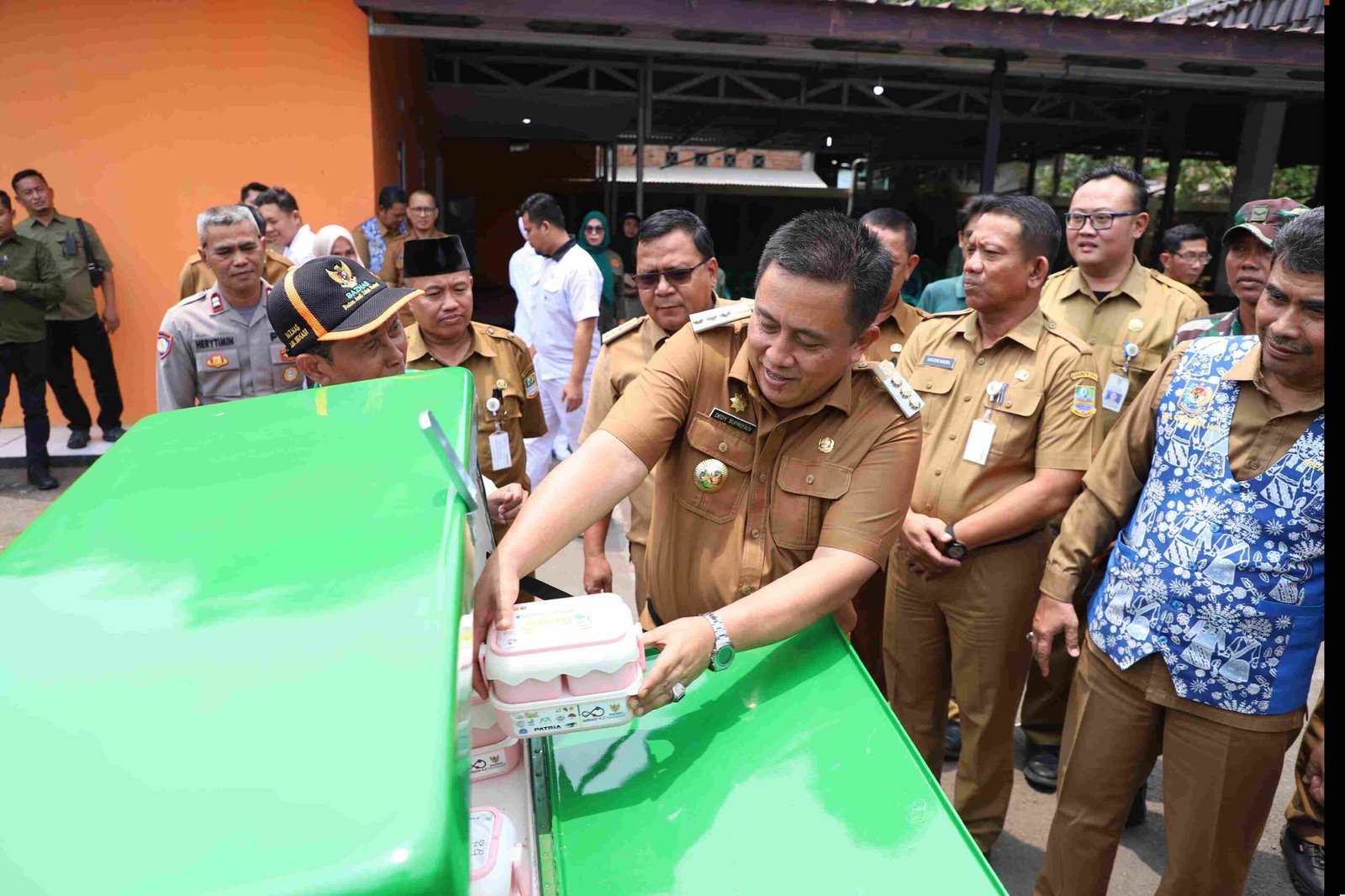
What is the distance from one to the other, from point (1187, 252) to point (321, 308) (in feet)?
15.0

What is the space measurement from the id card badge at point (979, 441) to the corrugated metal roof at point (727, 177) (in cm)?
1369

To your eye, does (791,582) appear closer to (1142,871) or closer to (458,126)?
(1142,871)

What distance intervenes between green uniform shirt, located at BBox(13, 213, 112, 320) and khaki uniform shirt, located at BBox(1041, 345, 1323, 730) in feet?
21.8

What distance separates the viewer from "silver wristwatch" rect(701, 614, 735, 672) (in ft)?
3.99

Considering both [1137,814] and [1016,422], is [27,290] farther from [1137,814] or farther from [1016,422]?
[1137,814]

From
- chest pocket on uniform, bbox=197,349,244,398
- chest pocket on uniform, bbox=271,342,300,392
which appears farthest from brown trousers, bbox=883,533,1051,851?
chest pocket on uniform, bbox=197,349,244,398

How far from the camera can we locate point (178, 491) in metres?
0.92

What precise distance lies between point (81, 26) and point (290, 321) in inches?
247

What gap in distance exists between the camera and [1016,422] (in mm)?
2477

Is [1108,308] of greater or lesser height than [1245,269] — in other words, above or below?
below

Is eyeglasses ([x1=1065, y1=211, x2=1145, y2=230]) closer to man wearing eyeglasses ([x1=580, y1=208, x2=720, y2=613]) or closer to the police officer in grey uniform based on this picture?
man wearing eyeglasses ([x1=580, y1=208, x2=720, y2=613])

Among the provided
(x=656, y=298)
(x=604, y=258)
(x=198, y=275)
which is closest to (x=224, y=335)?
(x=656, y=298)

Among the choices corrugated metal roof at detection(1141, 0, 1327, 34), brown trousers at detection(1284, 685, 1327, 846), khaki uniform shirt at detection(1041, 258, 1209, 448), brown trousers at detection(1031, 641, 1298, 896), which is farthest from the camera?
corrugated metal roof at detection(1141, 0, 1327, 34)

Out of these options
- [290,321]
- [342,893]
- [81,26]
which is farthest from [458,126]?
[342,893]
